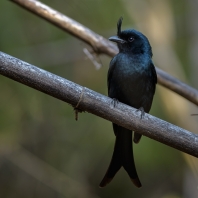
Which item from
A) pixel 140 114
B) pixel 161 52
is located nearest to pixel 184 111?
pixel 161 52

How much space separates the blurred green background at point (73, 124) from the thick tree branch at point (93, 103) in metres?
1.77

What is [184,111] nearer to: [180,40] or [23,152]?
[180,40]

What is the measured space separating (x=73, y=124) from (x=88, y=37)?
126 cm

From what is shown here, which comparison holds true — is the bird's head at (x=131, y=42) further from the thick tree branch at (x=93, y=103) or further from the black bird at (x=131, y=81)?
the thick tree branch at (x=93, y=103)

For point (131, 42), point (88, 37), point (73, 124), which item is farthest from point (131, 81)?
point (73, 124)

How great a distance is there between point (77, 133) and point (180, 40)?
1546 mm

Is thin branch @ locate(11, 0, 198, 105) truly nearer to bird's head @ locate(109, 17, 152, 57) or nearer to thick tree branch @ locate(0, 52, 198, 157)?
bird's head @ locate(109, 17, 152, 57)

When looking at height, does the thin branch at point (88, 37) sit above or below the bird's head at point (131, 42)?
below

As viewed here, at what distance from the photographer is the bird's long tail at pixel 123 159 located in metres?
2.87

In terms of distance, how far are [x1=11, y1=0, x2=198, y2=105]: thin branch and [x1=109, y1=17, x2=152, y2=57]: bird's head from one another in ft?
0.72

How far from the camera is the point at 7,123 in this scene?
175 inches

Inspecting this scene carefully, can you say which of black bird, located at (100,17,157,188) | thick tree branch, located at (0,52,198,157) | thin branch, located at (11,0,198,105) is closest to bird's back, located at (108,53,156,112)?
black bird, located at (100,17,157,188)

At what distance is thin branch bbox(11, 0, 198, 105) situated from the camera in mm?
3562

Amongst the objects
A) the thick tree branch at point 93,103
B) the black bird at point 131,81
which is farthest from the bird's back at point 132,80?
the thick tree branch at point 93,103
